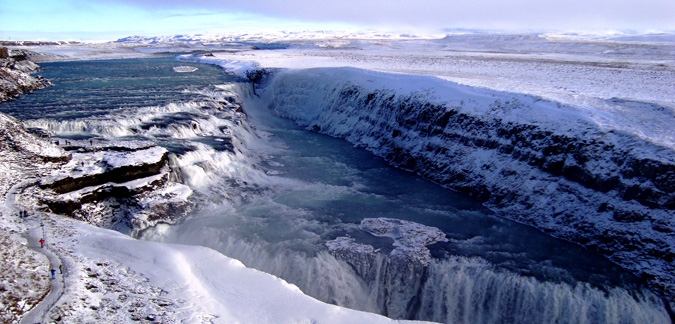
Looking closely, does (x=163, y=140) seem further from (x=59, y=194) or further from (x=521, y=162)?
(x=521, y=162)

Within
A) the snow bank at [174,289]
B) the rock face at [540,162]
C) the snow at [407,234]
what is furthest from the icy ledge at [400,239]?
the rock face at [540,162]

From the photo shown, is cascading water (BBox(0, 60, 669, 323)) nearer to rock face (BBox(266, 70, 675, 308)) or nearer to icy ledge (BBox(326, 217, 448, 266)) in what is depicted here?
icy ledge (BBox(326, 217, 448, 266))

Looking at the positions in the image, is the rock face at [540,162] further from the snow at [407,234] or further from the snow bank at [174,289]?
the snow bank at [174,289]

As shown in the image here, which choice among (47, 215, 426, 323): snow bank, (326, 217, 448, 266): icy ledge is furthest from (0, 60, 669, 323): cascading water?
(47, 215, 426, 323): snow bank

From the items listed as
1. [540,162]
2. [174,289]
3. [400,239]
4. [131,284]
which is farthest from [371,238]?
[540,162]

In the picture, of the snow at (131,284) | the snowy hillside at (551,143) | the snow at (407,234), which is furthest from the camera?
the snowy hillside at (551,143)

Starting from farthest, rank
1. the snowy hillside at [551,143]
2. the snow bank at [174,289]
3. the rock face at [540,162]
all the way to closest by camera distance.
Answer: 1. the snowy hillside at [551,143]
2. the rock face at [540,162]
3. the snow bank at [174,289]

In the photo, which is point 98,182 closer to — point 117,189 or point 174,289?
point 117,189

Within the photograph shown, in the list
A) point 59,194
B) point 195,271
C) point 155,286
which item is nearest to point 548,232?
point 195,271
